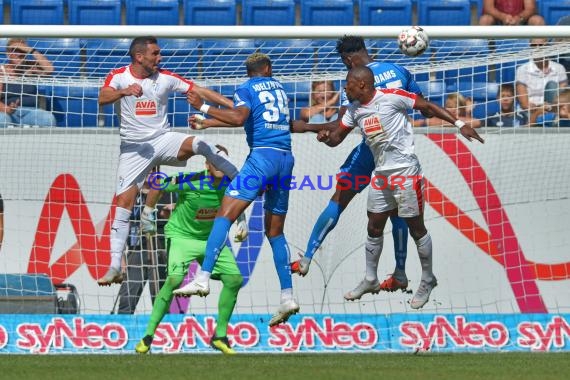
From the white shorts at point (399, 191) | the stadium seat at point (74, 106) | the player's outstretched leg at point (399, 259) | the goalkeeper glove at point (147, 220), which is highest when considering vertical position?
the stadium seat at point (74, 106)

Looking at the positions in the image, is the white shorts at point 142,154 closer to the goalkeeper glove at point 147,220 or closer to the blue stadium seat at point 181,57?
the goalkeeper glove at point 147,220

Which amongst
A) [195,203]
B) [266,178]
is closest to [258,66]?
[266,178]

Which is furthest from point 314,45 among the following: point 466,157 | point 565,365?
point 565,365

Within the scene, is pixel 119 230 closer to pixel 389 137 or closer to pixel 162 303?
pixel 162 303

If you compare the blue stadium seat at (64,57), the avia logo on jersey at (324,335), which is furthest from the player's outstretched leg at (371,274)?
the blue stadium seat at (64,57)

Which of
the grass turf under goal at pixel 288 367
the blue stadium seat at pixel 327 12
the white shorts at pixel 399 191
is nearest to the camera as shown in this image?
the grass turf under goal at pixel 288 367

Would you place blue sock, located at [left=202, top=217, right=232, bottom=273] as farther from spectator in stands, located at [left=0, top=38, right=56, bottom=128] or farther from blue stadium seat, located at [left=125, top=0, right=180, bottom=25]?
blue stadium seat, located at [left=125, top=0, right=180, bottom=25]

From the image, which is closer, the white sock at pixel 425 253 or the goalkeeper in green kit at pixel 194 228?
the white sock at pixel 425 253

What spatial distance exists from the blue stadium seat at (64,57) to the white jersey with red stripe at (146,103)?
168 cm

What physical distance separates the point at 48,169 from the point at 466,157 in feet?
14.7

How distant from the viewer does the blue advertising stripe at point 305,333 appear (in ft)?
41.0

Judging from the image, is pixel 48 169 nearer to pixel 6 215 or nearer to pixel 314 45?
pixel 6 215

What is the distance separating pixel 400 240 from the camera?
38.5ft

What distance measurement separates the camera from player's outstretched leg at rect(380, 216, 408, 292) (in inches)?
459
